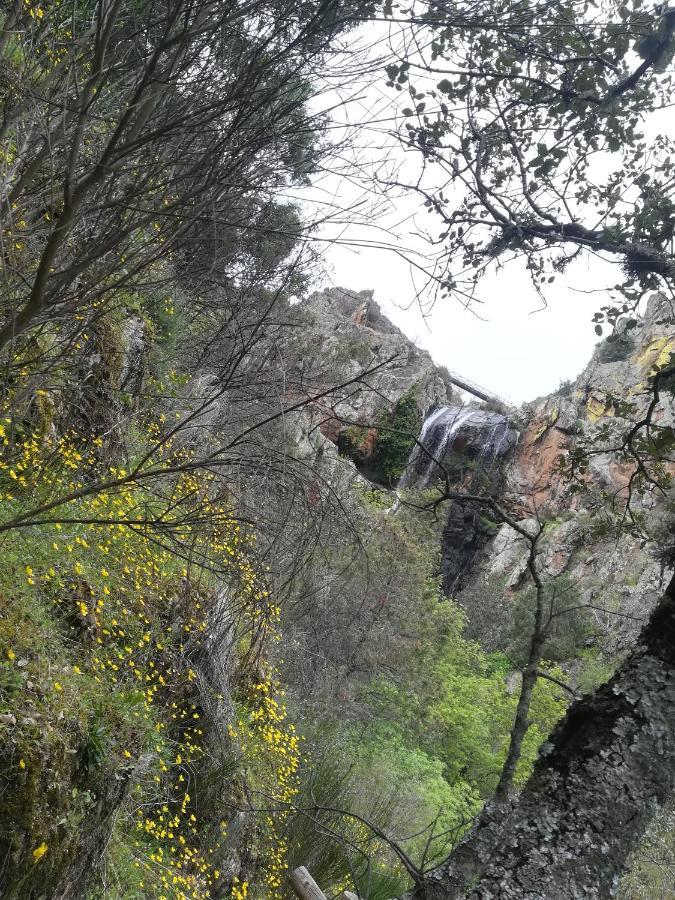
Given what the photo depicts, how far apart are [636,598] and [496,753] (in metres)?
8.30

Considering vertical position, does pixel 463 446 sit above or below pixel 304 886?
above

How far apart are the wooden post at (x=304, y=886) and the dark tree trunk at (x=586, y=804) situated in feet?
11.7

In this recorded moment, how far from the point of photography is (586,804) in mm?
1241

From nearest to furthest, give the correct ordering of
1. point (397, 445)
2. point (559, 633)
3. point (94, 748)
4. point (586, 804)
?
point (586, 804) < point (94, 748) < point (559, 633) < point (397, 445)


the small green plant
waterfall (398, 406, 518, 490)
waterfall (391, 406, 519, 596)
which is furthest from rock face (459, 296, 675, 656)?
the small green plant

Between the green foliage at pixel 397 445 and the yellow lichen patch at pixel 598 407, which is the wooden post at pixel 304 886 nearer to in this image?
the yellow lichen patch at pixel 598 407

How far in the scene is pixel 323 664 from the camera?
10617 millimetres

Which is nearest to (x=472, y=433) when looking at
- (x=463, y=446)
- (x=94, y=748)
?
(x=463, y=446)

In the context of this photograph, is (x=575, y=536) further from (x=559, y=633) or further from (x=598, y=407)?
(x=598, y=407)

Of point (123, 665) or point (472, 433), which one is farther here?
point (472, 433)

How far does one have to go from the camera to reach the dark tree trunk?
1.16 metres

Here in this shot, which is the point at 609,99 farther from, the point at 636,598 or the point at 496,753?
the point at 636,598

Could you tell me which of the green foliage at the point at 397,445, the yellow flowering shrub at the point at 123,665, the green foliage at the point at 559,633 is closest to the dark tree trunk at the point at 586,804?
the yellow flowering shrub at the point at 123,665

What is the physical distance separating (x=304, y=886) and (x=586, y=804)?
3.80 metres
